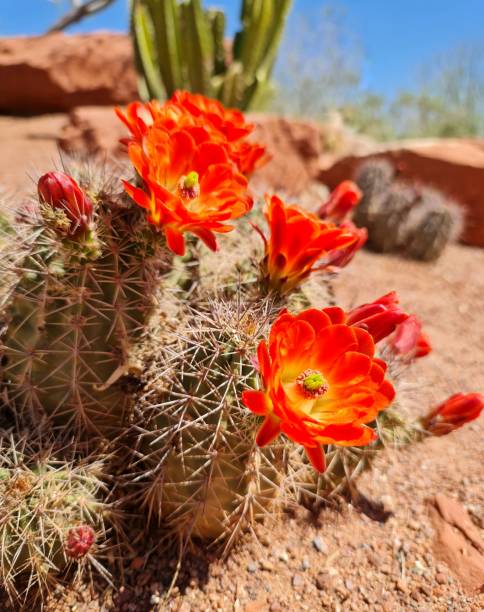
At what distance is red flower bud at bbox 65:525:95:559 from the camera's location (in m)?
1.27

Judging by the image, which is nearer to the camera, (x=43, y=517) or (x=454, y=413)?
(x=43, y=517)

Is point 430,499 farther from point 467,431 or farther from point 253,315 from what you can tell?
point 253,315

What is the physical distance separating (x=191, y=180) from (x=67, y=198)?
1.03 feet

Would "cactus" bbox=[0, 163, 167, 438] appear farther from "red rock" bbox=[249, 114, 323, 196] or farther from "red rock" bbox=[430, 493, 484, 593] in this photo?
"red rock" bbox=[249, 114, 323, 196]

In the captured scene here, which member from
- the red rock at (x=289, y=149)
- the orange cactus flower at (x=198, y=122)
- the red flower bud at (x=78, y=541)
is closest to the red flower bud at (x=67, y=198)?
the orange cactus flower at (x=198, y=122)

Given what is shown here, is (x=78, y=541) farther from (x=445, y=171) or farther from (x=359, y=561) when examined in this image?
(x=445, y=171)

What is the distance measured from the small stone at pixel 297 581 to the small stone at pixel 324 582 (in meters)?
0.05

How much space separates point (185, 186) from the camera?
129 centimetres

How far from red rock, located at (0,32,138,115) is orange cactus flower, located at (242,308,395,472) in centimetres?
832

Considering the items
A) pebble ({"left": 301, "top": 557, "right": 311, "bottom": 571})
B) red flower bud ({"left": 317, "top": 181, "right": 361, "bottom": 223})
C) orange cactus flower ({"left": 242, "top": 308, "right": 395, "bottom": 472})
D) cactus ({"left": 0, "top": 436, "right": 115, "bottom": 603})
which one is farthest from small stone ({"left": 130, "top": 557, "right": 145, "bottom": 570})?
red flower bud ({"left": 317, "top": 181, "right": 361, "bottom": 223})

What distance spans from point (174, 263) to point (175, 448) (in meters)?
0.66

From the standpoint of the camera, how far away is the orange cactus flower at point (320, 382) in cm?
99

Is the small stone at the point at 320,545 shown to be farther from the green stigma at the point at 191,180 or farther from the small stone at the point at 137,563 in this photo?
the green stigma at the point at 191,180

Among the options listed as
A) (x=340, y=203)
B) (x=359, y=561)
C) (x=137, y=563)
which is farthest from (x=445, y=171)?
(x=137, y=563)
